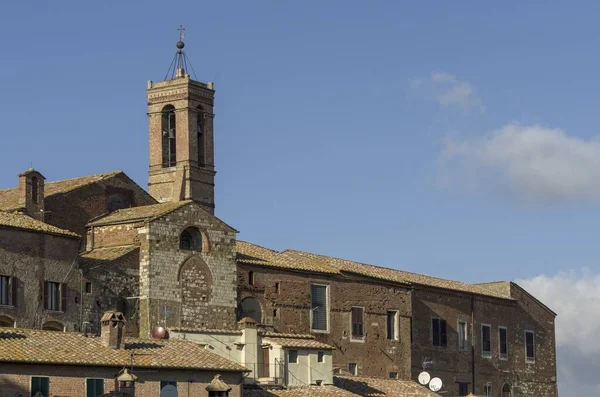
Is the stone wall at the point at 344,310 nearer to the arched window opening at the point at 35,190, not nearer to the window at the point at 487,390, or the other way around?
the window at the point at 487,390

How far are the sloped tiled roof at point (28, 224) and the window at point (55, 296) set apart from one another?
170cm

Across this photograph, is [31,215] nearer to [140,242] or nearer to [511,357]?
[140,242]

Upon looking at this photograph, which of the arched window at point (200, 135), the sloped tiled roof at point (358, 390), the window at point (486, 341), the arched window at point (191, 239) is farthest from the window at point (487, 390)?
the arched window at point (191, 239)

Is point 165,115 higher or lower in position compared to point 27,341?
higher

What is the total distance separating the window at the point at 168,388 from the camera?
42406 millimetres

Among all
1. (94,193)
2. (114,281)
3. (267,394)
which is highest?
(94,193)

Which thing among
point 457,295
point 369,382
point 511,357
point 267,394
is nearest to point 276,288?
point 369,382

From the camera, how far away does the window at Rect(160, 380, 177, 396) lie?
42.4 meters

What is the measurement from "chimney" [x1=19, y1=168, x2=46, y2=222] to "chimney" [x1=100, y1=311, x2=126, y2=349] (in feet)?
27.0

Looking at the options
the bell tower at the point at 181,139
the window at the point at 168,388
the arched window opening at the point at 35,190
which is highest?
the bell tower at the point at 181,139

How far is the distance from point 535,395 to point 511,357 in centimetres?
268

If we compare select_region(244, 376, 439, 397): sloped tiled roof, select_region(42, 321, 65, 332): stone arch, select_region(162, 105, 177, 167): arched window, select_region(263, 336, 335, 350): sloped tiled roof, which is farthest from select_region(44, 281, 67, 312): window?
select_region(162, 105, 177, 167): arched window

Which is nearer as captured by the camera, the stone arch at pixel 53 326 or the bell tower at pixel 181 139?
the stone arch at pixel 53 326

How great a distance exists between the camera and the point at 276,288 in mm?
54844
